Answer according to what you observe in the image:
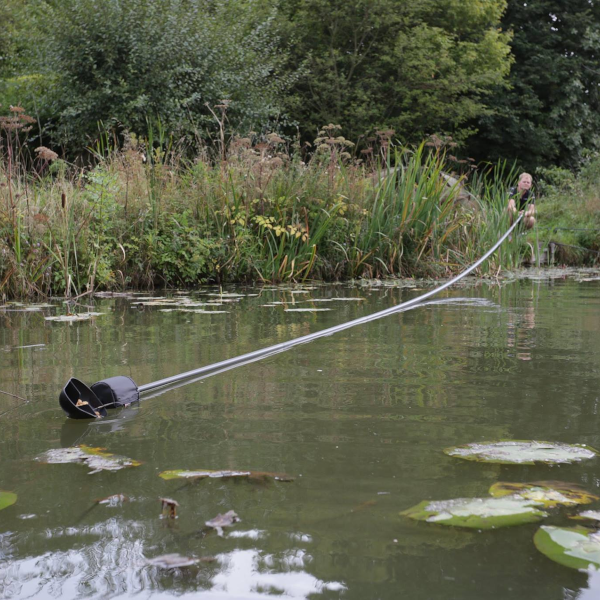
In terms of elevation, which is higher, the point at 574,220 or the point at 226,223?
the point at 574,220

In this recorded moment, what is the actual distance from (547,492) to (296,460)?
516mm

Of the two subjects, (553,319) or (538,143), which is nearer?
(553,319)

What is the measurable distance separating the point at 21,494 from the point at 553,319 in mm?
3422

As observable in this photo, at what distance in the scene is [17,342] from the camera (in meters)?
3.30

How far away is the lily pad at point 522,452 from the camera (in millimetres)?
1584

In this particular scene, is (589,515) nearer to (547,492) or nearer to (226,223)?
(547,492)

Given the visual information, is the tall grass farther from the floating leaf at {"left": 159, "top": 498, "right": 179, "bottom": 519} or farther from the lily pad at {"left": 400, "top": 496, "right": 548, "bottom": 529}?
the lily pad at {"left": 400, "top": 496, "right": 548, "bottom": 529}

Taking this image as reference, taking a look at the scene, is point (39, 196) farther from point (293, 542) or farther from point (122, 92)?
point (122, 92)

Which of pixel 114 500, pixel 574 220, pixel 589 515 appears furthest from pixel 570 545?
pixel 574 220

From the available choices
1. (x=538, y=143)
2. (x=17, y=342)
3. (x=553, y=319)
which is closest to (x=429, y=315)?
(x=553, y=319)

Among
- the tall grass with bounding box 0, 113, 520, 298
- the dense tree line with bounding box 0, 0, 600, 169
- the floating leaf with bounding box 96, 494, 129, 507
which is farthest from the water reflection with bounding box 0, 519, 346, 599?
the dense tree line with bounding box 0, 0, 600, 169

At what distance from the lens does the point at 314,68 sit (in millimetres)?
18469

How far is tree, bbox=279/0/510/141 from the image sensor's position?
18.3 metres

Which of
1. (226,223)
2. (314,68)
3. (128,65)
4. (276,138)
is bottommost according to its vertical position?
(226,223)
